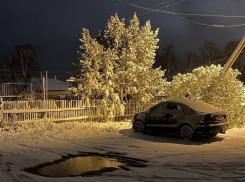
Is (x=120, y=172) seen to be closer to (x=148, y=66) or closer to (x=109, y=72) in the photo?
(x=109, y=72)

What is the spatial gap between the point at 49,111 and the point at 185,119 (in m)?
7.70

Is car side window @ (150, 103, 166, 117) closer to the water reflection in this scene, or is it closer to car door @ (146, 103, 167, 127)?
car door @ (146, 103, 167, 127)

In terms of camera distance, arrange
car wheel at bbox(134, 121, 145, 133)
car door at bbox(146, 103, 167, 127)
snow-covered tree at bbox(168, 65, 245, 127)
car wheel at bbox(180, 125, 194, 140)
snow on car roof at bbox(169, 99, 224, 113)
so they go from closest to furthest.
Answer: car wheel at bbox(180, 125, 194, 140)
snow on car roof at bbox(169, 99, 224, 113)
car door at bbox(146, 103, 167, 127)
car wheel at bbox(134, 121, 145, 133)
snow-covered tree at bbox(168, 65, 245, 127)

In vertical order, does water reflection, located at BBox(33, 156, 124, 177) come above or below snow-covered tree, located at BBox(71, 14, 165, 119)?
below

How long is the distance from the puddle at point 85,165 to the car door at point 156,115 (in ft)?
11.3

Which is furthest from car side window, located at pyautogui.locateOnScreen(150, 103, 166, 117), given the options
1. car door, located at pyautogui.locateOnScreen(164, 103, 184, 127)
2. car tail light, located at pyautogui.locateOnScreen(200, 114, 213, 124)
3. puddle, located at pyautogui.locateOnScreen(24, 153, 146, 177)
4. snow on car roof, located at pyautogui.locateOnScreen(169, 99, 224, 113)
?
puddle, located at pyautogui.locateOnScreen(24, 153, 146, 177)

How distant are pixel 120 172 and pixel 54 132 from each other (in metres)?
6.15

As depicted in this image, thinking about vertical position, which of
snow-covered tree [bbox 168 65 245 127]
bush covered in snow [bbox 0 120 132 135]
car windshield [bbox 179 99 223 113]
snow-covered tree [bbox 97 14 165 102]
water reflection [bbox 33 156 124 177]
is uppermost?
snow-covered tree [bbox 97 14 165 102]

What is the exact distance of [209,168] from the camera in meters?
6.93

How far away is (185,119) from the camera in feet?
34.9

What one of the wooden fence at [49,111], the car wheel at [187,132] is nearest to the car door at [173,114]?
the car wheel at [187,132]

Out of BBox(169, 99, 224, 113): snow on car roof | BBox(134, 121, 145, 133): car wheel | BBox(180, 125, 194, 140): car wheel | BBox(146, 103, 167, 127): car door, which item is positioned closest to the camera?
BBox(180, 125, 194, 140): car wheel

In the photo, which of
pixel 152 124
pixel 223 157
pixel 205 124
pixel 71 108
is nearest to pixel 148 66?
pixel 71 108

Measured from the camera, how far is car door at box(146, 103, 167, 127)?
11462mm
